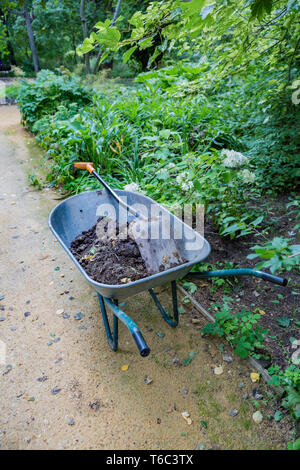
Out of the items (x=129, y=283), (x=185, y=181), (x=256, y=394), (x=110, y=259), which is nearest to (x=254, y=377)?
(x=256, y=394)

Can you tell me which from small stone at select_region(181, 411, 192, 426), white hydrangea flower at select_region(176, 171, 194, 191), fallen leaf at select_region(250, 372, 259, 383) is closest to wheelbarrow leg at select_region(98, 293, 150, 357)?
small stone at select_region(181, 411, 192, 426)

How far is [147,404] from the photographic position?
1540 millimetres

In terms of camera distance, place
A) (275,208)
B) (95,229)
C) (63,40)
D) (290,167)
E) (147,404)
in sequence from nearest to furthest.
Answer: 1. (147,404)
2. (95,229)
3. (275,208)
4. (290,167)
5. (63,40)

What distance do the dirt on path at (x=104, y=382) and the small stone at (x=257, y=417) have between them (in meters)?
0.02

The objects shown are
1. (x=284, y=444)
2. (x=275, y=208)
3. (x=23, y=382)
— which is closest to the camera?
(x=284, y=444)

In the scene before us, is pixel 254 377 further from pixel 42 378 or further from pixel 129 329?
pixel 42 378

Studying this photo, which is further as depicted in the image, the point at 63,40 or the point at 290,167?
the point at 63,40

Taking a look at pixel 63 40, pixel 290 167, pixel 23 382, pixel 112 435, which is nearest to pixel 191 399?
pixel 112 435

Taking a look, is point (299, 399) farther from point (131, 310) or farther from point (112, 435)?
point (131, 310)

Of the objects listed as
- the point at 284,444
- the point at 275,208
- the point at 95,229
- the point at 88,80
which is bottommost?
the point at 284,444

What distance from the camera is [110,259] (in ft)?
5.72

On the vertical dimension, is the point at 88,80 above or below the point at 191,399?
above

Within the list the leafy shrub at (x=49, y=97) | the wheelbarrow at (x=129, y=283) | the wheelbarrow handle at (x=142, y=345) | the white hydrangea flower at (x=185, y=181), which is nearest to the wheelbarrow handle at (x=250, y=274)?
the wheelbarrow at (x=129, y=283)

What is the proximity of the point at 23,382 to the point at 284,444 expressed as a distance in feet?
4.58
